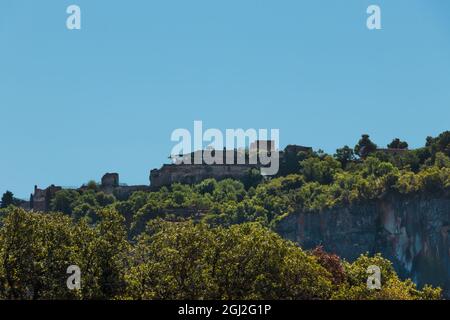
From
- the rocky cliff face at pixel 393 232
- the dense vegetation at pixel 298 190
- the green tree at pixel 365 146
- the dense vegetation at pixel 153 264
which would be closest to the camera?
the dense vegetation at pixel 153 264

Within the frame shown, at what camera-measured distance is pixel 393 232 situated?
15475 centimetres

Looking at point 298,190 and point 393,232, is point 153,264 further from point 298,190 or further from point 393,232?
point 298,190

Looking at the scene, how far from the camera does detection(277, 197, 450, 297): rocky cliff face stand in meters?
148

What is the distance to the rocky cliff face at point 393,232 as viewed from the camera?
147500mm

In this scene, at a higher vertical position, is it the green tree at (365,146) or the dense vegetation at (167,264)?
the green tree at (365,146)

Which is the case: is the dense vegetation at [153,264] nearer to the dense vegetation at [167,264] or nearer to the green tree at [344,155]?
the dense vegetation at [167,264]

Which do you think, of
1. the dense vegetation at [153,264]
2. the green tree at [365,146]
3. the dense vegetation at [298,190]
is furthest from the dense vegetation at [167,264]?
the green tree at [365,146]

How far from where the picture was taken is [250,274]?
61.8 m

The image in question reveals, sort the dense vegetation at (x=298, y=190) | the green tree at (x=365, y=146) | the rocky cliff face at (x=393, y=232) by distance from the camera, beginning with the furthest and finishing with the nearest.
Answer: the green tree at (x=365, y=146) < the dense vegetation at (x=298, y=190) < the rocky cliff face at (x=393, y=232)

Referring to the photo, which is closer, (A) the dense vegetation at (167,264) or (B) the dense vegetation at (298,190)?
(A) the dense vegetation at (167,264)

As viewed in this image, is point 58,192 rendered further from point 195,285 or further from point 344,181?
point 195,285

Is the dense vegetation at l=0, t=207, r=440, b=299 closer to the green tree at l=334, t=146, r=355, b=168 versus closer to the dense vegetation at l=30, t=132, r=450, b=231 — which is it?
the dense vegetation at l=30, t=132, r=450, b=231
